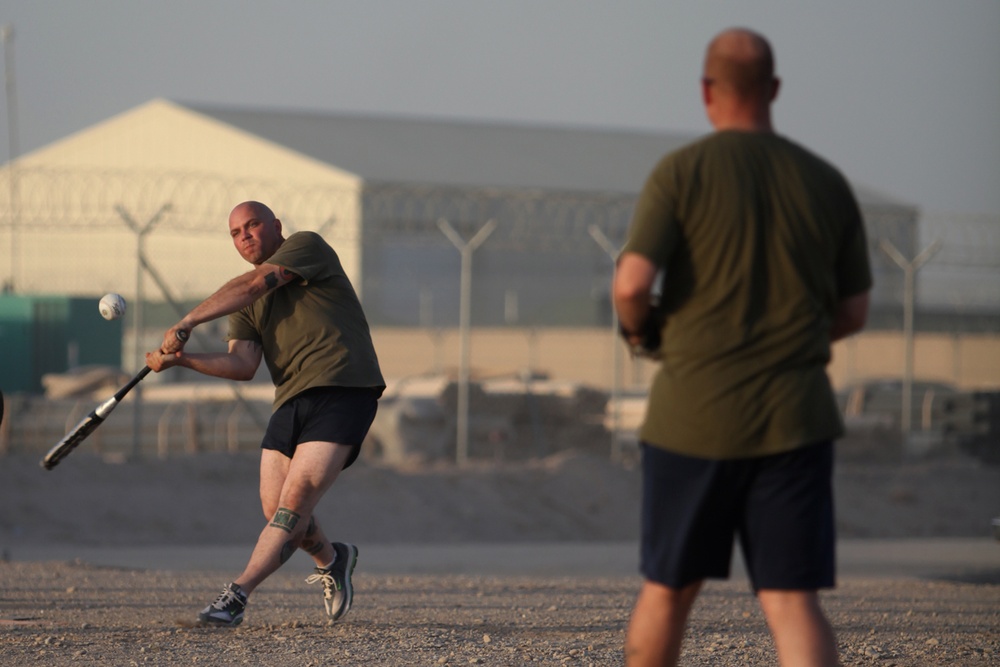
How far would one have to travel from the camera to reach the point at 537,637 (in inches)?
243

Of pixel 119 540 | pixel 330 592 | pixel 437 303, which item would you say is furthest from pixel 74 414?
pixel 437 303

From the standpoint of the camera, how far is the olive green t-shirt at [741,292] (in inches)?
138

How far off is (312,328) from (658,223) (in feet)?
8.93

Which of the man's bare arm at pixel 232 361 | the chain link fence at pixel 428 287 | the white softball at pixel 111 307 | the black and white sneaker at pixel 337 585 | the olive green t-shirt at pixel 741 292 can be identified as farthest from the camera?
the chain link fence at pixel 428 287

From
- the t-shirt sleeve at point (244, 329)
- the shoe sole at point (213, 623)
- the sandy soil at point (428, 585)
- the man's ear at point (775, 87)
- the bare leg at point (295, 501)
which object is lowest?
the sandy soil at point (428, 585)

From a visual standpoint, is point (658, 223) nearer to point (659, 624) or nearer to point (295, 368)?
point (659, 624)

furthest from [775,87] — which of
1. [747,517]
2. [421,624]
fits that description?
[421,624]

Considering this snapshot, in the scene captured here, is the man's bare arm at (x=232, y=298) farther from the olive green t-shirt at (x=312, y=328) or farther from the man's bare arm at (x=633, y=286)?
the man's bare arm at (x=633, y=286)

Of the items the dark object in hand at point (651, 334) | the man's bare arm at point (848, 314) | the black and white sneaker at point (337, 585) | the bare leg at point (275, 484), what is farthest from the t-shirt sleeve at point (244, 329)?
the man's bare arm at point (848, 314)

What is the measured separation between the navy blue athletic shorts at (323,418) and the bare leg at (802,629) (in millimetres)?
2714

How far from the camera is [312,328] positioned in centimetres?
598

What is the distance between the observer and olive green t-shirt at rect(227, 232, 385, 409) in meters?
5.94

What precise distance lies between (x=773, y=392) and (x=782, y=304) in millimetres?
225

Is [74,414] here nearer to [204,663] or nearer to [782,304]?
[204,663]
